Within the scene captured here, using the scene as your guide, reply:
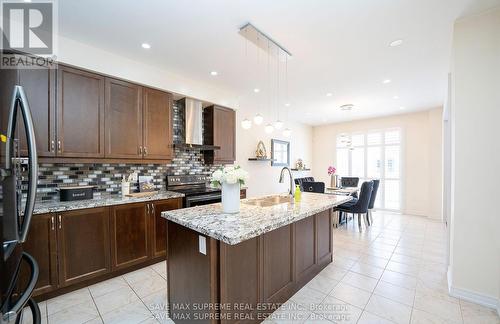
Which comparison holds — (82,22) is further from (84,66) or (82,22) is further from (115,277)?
(115,277)

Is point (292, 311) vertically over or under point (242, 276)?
under

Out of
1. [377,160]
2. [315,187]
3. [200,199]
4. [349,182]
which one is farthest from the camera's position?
[377,160]

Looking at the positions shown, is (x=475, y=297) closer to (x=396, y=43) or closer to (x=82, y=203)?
(x=396, y=43)

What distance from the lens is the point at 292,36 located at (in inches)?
94.9

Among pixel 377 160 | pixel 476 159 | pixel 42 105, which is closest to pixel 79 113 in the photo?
pixel 42 105

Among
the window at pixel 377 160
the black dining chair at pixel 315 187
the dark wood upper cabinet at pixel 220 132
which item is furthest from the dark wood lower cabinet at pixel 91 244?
the window at pixel 377 160

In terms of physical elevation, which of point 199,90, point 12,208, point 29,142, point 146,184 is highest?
point 199,90

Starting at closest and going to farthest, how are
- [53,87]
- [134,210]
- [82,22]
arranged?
[82,22] → [53,87] → [134,210]

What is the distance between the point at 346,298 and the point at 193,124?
322 centimetres

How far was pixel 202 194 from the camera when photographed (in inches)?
134

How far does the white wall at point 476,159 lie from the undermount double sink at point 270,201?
1.72m

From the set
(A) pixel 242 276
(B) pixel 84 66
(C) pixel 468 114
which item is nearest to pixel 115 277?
(A) pixel 242 276

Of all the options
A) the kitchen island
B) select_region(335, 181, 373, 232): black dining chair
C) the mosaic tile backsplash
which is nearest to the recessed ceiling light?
the kitchen island

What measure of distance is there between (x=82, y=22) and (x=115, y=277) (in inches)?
112
